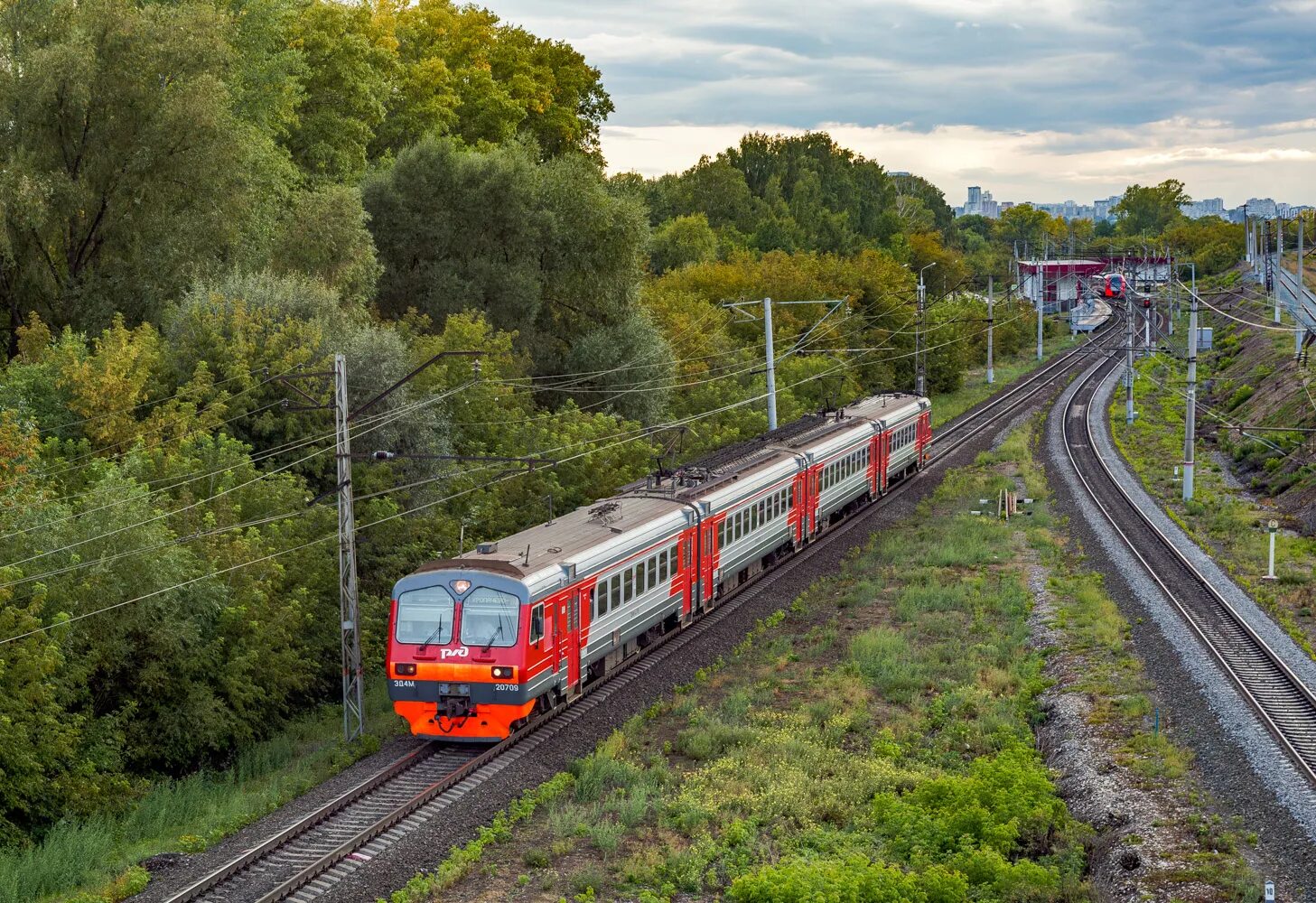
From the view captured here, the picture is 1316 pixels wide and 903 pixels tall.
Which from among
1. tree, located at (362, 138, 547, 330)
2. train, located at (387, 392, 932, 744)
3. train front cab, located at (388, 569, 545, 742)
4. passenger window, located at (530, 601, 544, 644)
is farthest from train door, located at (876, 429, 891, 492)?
train front cab, located at (388, 569, 545, 742)

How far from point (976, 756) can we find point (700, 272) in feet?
171

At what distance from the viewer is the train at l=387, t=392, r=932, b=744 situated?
67.8 ft

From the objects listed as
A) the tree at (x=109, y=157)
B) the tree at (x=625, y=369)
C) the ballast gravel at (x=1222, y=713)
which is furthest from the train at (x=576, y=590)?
the tree at (x=109, y=157)

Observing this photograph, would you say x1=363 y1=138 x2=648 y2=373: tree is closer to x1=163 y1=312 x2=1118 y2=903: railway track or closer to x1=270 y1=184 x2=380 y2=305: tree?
x1=270 y1=184 x2=380 y2=305: tree

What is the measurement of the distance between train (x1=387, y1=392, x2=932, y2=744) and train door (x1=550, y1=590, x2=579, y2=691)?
30 mm

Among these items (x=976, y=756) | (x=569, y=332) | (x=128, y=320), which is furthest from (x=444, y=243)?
(x=976, y=756)

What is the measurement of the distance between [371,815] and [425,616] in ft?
12.0

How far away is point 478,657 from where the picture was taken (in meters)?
20.6

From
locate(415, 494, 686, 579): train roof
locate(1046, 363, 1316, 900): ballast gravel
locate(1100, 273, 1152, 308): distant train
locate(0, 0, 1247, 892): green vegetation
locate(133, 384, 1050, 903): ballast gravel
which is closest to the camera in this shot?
locate(133, 384, 1050, 903): ballast gravel

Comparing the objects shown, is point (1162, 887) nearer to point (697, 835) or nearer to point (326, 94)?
point (697, 835)

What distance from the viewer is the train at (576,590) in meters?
20.7

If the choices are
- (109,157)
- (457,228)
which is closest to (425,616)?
(109,157)

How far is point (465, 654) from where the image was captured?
67.8 feet

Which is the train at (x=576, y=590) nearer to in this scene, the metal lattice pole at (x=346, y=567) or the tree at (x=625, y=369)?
the metal lattice pole at (x=346, y=567)
